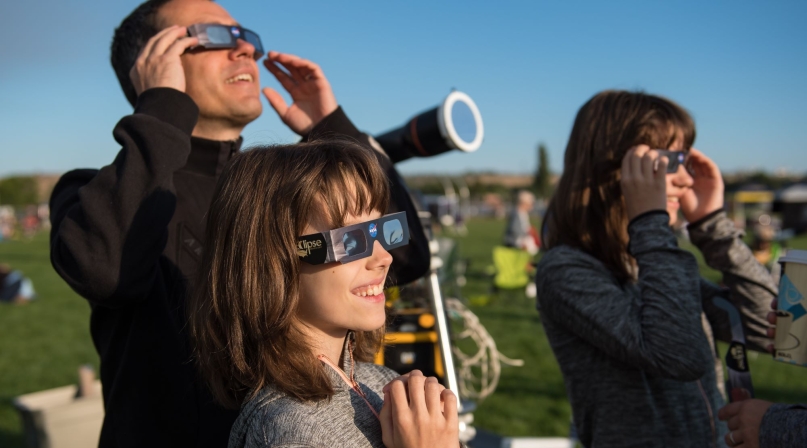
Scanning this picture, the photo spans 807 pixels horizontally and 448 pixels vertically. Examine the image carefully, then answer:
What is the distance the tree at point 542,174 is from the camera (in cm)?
8369

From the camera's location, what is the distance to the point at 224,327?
1288 millimetres

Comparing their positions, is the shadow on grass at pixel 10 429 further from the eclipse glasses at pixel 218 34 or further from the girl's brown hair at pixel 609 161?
the girl's brown hair at pixel 609 161

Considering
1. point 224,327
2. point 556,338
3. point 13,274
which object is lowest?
point 13,274

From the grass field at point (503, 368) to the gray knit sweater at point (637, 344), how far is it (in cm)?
297

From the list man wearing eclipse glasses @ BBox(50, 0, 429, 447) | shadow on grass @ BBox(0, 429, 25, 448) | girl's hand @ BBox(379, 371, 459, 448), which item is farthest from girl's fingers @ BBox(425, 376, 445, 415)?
shadow on grass @ BBox(0, 429, 25, 448)

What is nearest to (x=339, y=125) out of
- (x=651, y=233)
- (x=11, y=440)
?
(x=651, y=233)

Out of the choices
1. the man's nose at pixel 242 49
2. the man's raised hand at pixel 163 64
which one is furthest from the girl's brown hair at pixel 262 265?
the man's nose at pixel 242 49

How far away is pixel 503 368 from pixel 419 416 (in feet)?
18.5

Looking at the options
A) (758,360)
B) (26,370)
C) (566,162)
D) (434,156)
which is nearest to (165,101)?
(434,156)

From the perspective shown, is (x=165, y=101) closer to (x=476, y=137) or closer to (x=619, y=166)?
(x=476, y=137)

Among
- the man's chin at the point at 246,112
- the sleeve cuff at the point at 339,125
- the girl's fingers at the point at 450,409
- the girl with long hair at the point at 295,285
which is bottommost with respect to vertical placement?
the girl's fingers at the point at 450,409

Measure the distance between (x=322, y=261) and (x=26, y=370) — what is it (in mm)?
6746

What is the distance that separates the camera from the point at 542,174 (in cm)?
8444

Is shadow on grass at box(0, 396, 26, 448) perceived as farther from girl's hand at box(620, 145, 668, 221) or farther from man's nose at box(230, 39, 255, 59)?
girl's hand at box(620, 145, 668, 221)
